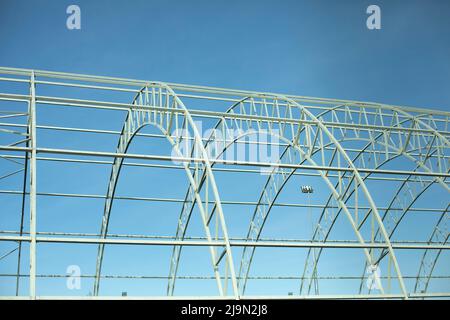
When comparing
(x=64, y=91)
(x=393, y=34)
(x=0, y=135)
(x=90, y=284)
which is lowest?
(x=90, y=284)

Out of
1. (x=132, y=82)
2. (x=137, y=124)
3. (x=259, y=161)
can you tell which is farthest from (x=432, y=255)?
(x=132, y=82)

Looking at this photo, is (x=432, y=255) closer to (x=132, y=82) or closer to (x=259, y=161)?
(x=259, y=161)

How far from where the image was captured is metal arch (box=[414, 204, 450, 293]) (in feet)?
132

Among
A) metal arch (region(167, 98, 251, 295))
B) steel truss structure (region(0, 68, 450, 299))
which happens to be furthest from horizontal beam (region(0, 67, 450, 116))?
metal arch (region(167, 98, 251, 295))

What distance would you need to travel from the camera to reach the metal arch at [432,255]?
132 ft

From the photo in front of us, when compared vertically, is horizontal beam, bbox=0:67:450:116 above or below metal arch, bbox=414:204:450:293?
above

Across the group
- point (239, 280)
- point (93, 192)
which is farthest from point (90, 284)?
point (239, 280)

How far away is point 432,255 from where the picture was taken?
41.8m

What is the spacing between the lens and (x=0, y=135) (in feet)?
97.4

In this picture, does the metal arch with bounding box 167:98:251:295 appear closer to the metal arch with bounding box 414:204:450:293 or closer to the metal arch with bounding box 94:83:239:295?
the metal arch with bounding box 94:83:239:295

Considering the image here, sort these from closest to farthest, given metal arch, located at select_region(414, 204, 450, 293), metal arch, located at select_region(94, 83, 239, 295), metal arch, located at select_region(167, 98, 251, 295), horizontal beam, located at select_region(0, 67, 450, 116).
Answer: metal arch, located at select_region(94, 83, 239, 295)
horizontal beam, located at select_region(0, 67, 450, 116)
metal arch, located at select_region(167, 98, 251, 295)
metal arch, located at select_region(414, 204, 450, 293)

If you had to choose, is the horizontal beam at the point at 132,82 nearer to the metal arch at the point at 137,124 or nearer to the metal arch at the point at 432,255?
the metal arch at the point at 137,124
